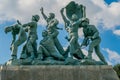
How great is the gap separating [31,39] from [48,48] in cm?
87

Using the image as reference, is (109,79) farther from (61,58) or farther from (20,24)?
(20,24)

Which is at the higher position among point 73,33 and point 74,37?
point 73,33

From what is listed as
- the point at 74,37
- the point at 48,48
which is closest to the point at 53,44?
the point at 48,48

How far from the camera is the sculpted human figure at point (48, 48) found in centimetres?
1556

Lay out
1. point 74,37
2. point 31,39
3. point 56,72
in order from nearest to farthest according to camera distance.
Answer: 1. point 56,72
2. point 31,39
3. point 74,37

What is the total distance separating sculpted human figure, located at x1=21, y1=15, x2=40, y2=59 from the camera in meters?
15.4

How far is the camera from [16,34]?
15.7 m

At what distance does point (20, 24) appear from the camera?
620 inches

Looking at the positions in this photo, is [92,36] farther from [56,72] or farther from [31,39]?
[31,39]

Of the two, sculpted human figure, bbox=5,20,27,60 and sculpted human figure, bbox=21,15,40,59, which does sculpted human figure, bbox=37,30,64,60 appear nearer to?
sculpted human figure, bbox=21,15,40,59

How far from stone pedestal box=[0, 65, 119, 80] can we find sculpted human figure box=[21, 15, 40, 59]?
36.0 inches

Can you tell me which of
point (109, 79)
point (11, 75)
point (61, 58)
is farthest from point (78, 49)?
point (11, 75)

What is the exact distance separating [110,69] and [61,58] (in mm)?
2231

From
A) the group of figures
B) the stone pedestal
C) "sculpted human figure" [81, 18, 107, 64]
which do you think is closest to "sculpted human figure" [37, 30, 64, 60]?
the group of figures
